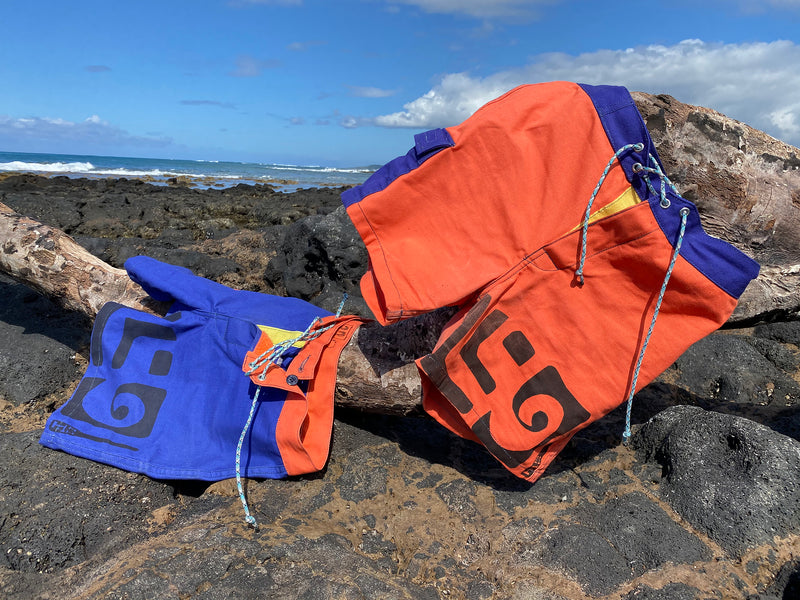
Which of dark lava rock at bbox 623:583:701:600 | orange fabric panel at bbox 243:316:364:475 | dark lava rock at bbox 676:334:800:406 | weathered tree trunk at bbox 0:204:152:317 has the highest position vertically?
weathered tree trunk at bbox 0:204:152:317

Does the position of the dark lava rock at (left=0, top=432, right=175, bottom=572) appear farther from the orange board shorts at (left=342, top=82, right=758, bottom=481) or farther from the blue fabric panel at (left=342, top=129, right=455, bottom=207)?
the blue fabric panel at (left=342, top=129, right=455, bottom=207)

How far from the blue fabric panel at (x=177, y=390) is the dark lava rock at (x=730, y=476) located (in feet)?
5.35

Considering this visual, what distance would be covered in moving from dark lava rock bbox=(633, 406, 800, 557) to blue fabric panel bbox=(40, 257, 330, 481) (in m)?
1.63

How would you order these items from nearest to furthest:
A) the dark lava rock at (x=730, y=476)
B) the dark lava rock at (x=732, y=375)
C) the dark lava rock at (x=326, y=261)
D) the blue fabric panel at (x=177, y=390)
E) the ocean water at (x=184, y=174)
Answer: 1. the dark lava rock at (x=730, y=476)
2. the blue fabric panel at (x=177, y=390)
3. the dark lava rock at (x=732, y=375)
4. the dark lava rock at (x=326, y=261)
5. the ocean water at (x=184, y=174)

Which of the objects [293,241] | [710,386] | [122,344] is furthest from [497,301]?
[293,241]

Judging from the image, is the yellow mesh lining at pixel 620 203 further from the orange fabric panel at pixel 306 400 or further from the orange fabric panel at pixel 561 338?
the orange fabric panel at pixel 306 400

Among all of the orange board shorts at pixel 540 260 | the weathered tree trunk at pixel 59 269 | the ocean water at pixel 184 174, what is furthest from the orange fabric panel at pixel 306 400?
the ocean water at pixel 184 174

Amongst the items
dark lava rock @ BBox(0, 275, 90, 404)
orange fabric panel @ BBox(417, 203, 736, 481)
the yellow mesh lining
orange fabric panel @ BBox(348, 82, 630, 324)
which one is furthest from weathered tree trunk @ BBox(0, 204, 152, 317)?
the yellow mesh lining

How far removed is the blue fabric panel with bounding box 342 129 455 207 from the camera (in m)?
1.99

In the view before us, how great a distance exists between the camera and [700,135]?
6.96 ft

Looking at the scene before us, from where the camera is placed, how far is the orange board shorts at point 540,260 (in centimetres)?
191

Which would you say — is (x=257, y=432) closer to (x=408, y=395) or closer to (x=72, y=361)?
(x=408, y=395)

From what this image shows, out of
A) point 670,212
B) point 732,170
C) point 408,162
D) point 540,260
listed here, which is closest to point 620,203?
point 670,212

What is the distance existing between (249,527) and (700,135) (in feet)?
7.59
